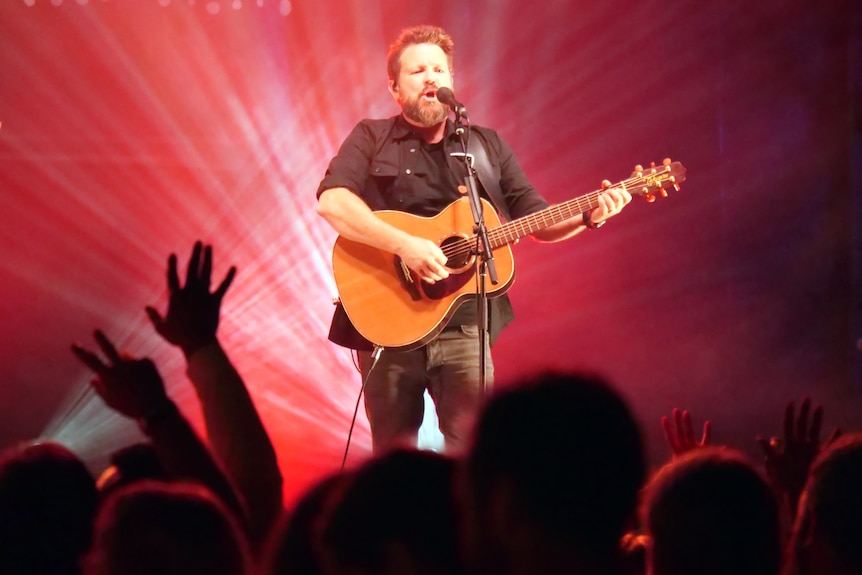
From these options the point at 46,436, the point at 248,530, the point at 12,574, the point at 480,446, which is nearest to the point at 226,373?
the point at 248,530

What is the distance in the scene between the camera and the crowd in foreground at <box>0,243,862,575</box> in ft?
4.42

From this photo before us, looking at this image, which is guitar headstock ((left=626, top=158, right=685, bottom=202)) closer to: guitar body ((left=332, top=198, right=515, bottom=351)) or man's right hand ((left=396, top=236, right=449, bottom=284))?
guitar body ((left=332, top=198, right=515, bottom=351))

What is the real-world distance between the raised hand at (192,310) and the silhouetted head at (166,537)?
1.99ft

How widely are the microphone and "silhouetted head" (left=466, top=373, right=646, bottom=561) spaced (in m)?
2.39

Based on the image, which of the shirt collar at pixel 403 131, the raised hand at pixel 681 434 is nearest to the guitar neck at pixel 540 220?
the shirt collar at pixel 403 131

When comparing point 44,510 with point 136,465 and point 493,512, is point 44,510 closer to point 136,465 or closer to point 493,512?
point 136,465

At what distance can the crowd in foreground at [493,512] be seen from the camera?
1.35 meters

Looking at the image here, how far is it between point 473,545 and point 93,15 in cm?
536

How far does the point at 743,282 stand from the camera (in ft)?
20.5

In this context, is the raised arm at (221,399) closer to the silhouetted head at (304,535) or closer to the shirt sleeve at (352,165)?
the silhouetted head at (304,535)

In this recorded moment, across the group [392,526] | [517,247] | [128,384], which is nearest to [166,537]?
[392,526]

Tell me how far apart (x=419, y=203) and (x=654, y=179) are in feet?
3.47

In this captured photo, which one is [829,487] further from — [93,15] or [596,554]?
[93,15]

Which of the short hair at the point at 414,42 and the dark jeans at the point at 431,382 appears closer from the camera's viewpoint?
the dark jeans at the point at 431,382
